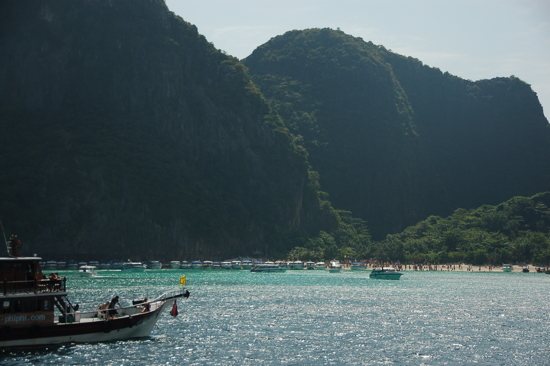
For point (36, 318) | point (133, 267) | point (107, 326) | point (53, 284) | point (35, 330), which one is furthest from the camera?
point (133, 267)

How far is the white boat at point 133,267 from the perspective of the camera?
521ft

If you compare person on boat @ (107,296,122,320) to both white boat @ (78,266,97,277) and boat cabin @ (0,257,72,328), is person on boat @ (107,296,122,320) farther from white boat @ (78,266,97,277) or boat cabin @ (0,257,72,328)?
white boat @ (78,266,97,277)

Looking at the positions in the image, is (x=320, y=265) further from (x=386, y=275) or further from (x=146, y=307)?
(x=146, y=307)

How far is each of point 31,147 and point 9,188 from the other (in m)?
19.3

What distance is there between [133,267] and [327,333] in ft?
377

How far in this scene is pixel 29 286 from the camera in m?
45.2

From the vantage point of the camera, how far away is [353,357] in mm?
44312

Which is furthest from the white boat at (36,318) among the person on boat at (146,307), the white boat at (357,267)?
the white boat at (357,267)

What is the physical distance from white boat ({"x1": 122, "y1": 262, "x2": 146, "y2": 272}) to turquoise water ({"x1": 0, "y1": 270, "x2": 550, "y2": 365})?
70.4 meters

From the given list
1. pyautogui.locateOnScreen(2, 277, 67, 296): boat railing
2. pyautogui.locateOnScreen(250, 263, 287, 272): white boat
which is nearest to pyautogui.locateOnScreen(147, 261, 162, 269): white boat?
pyautogui.locateOnScreen(250, 263, 287, 272): white boat

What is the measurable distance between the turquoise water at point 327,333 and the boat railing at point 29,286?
4237mm

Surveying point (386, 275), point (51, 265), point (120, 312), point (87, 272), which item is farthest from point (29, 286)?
point (51, 265)

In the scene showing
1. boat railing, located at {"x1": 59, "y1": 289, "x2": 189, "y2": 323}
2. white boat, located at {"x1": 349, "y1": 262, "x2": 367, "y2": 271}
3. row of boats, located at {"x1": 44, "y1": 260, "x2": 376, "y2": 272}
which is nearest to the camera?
boat railing, located at {"x1": 59, "y1": 289, "x2": 189, "y2": 323}

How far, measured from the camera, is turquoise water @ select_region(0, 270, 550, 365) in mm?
43531
